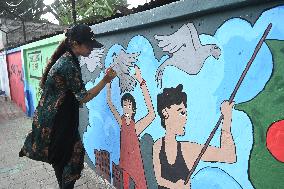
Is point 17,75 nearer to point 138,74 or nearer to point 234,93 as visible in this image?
point 138,74

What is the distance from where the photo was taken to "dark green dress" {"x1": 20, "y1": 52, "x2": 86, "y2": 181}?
302 cm

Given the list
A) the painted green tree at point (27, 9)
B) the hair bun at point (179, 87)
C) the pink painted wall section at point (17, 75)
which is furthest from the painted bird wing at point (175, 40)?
the painted green tree at point (27, 9)

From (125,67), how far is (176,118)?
3.44 feet

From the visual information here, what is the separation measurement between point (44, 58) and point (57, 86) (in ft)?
13.5

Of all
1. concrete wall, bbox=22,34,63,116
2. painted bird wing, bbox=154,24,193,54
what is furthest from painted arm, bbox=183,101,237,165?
concrete wall, bbox=22,34,63,116

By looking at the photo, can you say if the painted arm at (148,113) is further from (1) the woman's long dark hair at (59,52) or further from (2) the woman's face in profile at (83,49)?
(1) the woman's long dark hair at (59,52)

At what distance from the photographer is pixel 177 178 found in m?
2.71

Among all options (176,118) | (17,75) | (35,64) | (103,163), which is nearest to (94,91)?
(176,118)

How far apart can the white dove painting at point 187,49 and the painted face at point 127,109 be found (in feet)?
2.62

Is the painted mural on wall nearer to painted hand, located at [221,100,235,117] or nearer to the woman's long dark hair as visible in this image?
painted hand, located at [221,100,235,117]

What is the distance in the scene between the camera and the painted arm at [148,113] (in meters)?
3.01

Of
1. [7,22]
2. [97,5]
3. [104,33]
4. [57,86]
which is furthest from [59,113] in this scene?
[7,22]

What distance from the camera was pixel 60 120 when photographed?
10.4 feet

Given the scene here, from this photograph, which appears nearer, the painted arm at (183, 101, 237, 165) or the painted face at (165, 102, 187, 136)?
the painted arm at (183, 101, 237, 165)
